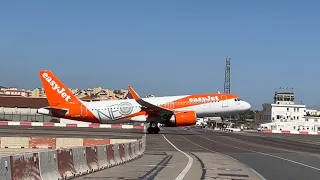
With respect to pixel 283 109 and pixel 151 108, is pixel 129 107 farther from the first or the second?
pixel 283 109

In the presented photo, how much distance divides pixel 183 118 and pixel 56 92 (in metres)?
13.7

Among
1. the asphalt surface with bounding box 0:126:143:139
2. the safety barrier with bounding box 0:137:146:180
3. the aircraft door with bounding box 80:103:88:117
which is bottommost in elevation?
the asphalt surface with bounding box 0:126:143:139

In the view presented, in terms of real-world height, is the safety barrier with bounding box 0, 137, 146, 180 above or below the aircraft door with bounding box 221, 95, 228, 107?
below

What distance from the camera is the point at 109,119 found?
170ft

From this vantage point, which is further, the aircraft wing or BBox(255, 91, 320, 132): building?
BBox(255, 91, 320, 132): building

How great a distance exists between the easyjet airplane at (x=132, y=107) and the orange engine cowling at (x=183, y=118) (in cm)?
75

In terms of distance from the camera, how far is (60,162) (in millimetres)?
12734

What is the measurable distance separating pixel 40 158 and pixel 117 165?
753 centimetres

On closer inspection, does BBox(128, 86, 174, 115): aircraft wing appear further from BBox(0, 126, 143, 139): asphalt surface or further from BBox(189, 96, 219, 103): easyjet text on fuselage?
BBox(189, 96, 219, 103): easyjet text on fuselage

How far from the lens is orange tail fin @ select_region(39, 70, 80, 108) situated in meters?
52.1

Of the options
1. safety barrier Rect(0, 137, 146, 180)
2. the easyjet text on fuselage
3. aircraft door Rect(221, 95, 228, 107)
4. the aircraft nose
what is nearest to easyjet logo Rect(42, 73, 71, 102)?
the easyjet text on fuselage

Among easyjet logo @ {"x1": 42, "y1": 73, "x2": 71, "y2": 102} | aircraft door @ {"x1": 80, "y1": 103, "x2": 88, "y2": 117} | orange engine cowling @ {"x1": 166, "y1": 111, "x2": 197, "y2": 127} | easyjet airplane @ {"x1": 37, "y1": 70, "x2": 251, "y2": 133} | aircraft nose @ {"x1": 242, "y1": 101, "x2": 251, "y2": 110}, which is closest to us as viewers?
orange engine cowling @ {"x1": 166, "y1": 111, "x2": 197, "y2": 127}

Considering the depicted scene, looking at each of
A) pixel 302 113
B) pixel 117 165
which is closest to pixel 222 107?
pixel 117 165

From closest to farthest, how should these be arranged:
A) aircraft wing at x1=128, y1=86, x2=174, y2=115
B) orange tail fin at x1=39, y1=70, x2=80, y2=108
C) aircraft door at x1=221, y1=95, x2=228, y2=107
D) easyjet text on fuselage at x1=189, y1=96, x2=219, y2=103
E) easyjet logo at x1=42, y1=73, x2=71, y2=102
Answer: aircraft wing at x1=128, y1=86, x2=174, y2=115, easyjet text on fuselage at x1=189, y1=96, x2=219, y2=103, orange tail fin at x1=39, y1=70, x2=80, y2=108, aircraft door at x1=221, y1=95, x2=228, y2=107, easyjet logo at x1=42, y1=73, x2=71, y2=102
